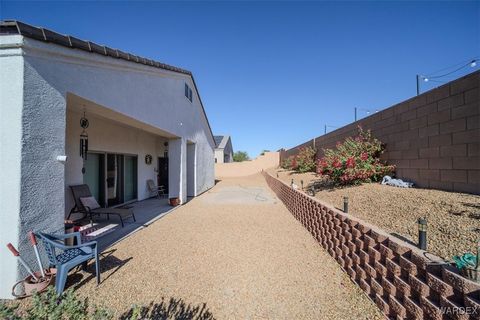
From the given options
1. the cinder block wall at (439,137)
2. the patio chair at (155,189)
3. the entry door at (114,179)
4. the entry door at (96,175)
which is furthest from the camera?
the patio chair at (155,189)

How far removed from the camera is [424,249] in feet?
8.27

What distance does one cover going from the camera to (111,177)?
8.70 m

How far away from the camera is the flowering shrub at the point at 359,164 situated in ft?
20.1

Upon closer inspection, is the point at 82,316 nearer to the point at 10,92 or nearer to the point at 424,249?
the point at 10,92

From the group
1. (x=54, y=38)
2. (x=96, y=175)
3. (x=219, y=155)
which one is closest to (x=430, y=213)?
(x=54, y=38)

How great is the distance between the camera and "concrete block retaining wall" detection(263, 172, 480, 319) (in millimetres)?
1884

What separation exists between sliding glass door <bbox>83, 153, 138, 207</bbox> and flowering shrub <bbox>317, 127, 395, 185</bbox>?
7641mm

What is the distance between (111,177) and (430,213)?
9.45 metres

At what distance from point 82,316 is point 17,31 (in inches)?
141

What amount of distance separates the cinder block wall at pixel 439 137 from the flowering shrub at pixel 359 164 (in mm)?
260

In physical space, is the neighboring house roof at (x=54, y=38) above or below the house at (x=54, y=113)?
above

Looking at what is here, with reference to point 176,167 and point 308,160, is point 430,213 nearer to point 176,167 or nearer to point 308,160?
point 176,167

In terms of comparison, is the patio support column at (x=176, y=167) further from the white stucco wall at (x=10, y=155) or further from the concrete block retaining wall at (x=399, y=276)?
A: the concrete block retaining wall at (x=399, y=276)

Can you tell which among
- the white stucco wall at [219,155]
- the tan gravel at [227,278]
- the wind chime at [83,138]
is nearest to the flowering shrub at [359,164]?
the tan gravel at [227,278]
